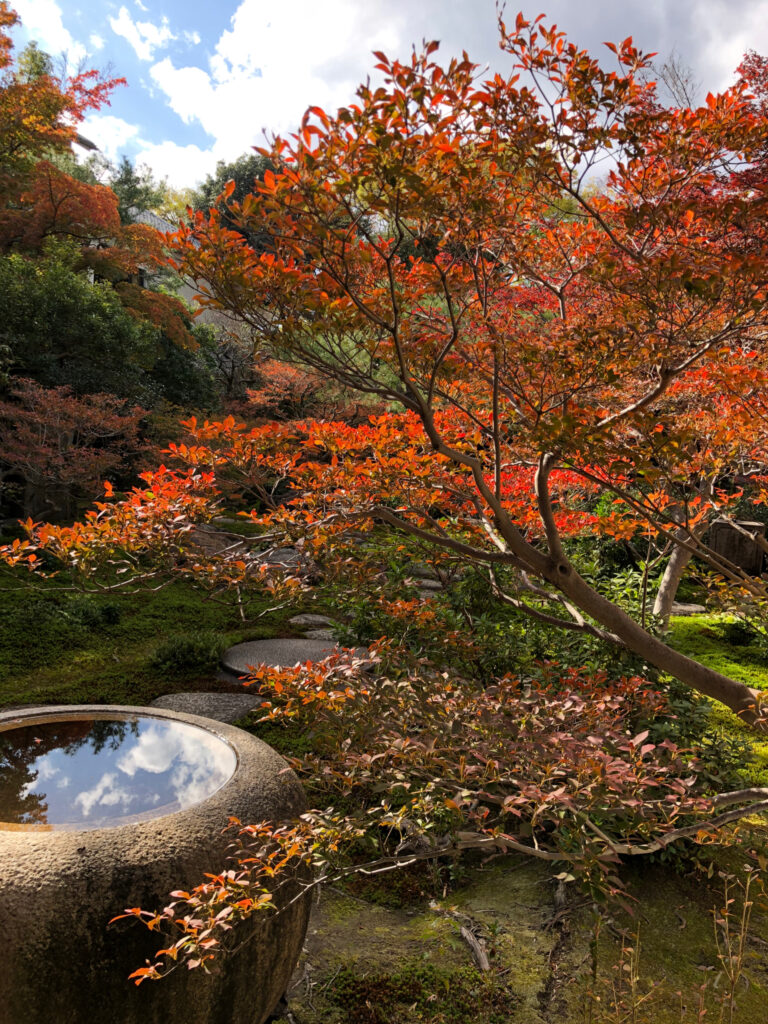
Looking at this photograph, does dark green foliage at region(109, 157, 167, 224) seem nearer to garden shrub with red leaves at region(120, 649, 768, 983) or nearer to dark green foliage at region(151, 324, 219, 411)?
dark green foliage at region(151, 324, 219, 411)

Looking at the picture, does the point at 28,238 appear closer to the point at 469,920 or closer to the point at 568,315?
the point at 568,315

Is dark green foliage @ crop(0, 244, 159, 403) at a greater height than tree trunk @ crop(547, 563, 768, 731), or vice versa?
dark green foliage @ crop(0, 244, 159, 403)

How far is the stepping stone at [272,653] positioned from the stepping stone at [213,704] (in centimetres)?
54

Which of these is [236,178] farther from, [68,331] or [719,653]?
[719,653]

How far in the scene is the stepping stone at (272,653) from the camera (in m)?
5.76

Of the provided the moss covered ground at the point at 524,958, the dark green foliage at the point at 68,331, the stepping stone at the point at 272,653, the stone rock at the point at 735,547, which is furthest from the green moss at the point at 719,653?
the dark green foliage at the point at 68,331

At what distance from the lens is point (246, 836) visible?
6.49ft

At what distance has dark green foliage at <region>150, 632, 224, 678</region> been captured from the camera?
579 cm

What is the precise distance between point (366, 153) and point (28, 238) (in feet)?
38.4

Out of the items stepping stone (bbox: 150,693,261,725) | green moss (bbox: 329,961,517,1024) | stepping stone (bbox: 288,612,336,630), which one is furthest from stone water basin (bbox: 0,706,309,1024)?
stepping stone (bbox: 288,612,336,630)

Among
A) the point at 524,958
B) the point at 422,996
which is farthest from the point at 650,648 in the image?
the point at 422,996

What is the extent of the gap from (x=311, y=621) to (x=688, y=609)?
520 cm

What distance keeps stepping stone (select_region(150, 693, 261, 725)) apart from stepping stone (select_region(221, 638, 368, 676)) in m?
0.54

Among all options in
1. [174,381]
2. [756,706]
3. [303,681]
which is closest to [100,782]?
[303,681]
